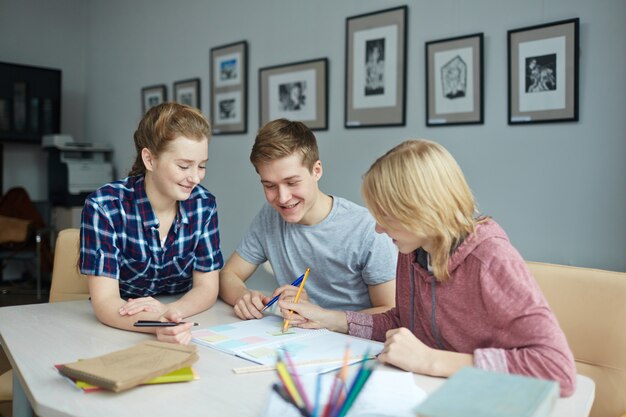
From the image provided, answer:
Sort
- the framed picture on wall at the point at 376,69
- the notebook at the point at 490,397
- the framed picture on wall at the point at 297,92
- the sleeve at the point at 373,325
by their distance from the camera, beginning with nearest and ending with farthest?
the notebook at the point at 490,397 < the sleeve at the point at 373,325 < the framed picture on wall at the point at 376,69 < the framed picture on wall at the point at 297,92

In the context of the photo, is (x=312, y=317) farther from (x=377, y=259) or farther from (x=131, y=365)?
(x=131, y=365)

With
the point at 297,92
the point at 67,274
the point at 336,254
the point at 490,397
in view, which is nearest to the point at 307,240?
the point at 336,254

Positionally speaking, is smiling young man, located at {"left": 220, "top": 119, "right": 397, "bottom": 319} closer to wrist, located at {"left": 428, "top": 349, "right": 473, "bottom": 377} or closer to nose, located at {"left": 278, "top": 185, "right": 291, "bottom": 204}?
nose, located at {"left": 278, "top": 185, "right": 291, "bottom": 204}

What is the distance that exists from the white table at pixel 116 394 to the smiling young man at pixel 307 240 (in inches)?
14.8

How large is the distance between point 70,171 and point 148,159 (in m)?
3.60

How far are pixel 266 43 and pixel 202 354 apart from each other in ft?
8.90

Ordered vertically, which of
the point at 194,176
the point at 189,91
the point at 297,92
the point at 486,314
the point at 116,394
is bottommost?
the point at 116,394

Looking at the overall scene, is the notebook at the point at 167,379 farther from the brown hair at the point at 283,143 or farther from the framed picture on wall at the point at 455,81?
the framed picture on wall at the point at 455,81

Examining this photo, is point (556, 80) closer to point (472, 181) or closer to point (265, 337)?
point (472, 181)

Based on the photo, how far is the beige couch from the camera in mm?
1414

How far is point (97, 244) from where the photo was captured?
152cm

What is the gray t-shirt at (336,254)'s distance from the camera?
171 centimetres

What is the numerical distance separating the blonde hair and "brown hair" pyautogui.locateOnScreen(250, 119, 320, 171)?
50cm

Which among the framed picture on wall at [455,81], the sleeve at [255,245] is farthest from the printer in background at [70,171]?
the sleeve at [255,245]
